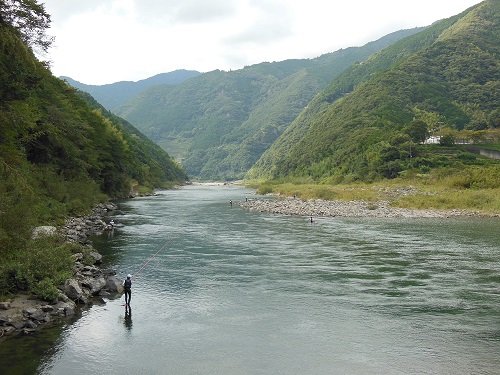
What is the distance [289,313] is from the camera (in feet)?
65.4

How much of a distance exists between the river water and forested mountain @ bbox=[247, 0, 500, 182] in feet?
203

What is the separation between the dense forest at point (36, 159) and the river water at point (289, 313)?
12.3 feet

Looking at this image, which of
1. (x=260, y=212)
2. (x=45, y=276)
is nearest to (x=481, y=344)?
(x=45, y=276)

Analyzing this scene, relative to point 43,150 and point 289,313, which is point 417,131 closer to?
point 43,150

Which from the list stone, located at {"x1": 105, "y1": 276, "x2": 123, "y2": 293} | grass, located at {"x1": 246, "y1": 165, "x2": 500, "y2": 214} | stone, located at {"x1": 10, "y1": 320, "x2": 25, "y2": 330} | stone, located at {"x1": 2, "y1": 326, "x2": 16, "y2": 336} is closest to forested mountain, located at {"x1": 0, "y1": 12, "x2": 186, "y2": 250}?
stone, located at {"x1": 10, "y1": 320, "x2": 25, "y2": 330}

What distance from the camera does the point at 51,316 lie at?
1864 cm

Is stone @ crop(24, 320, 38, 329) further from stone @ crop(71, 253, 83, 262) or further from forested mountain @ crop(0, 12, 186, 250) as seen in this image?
stone @ crop(71, 253, 83, 262)

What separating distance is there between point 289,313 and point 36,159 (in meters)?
38.9

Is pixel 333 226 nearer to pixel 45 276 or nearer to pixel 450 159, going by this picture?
pixel 45 276

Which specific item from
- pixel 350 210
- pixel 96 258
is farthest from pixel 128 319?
pixel 350 210

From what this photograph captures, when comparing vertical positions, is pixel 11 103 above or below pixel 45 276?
above

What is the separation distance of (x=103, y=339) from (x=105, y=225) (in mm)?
27288

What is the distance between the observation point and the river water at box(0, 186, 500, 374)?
1503cm

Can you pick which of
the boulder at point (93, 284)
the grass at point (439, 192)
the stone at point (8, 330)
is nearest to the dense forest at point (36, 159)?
the boulder at point (93, 284)
